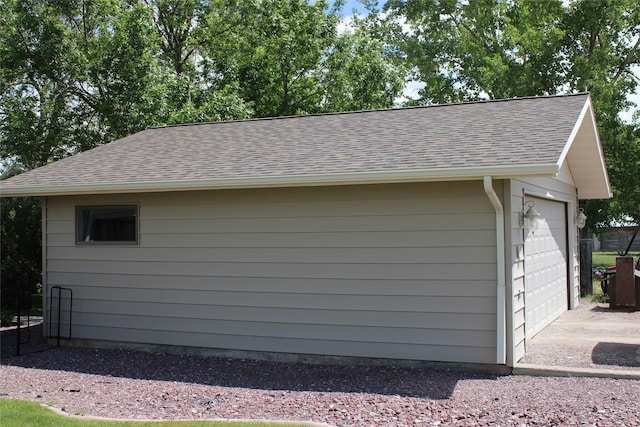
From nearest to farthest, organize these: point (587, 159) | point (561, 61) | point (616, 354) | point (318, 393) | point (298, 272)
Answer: point (318, 393), point (616, 354), point (298, 272), point (587, 159), point (561, 61)

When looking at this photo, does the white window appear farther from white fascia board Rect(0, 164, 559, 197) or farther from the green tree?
the green tree

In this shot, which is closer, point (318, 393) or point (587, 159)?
point (318, 393)

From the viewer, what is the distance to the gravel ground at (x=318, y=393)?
17.9 feet

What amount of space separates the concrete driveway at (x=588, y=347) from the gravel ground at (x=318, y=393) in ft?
0.74

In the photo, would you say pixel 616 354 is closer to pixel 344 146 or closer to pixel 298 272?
pixel 298 272

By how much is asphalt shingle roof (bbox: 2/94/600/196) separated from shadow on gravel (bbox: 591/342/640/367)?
2415mm

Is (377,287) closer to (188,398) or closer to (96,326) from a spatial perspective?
(188,398)

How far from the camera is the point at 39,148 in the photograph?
1667 cm

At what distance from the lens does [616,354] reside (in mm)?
7461

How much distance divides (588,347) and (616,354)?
49cm

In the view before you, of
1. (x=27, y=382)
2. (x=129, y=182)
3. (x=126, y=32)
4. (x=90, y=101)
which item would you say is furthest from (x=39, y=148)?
(x=27, y=382)

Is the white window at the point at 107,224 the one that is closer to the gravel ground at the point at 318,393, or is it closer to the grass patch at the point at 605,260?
the gravel ground at the point at 318,393

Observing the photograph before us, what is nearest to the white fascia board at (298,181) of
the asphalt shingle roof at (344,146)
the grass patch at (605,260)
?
the asphalt shingle roof at (344,146)

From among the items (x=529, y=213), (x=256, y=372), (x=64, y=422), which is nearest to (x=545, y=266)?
(x=529, y=213)
